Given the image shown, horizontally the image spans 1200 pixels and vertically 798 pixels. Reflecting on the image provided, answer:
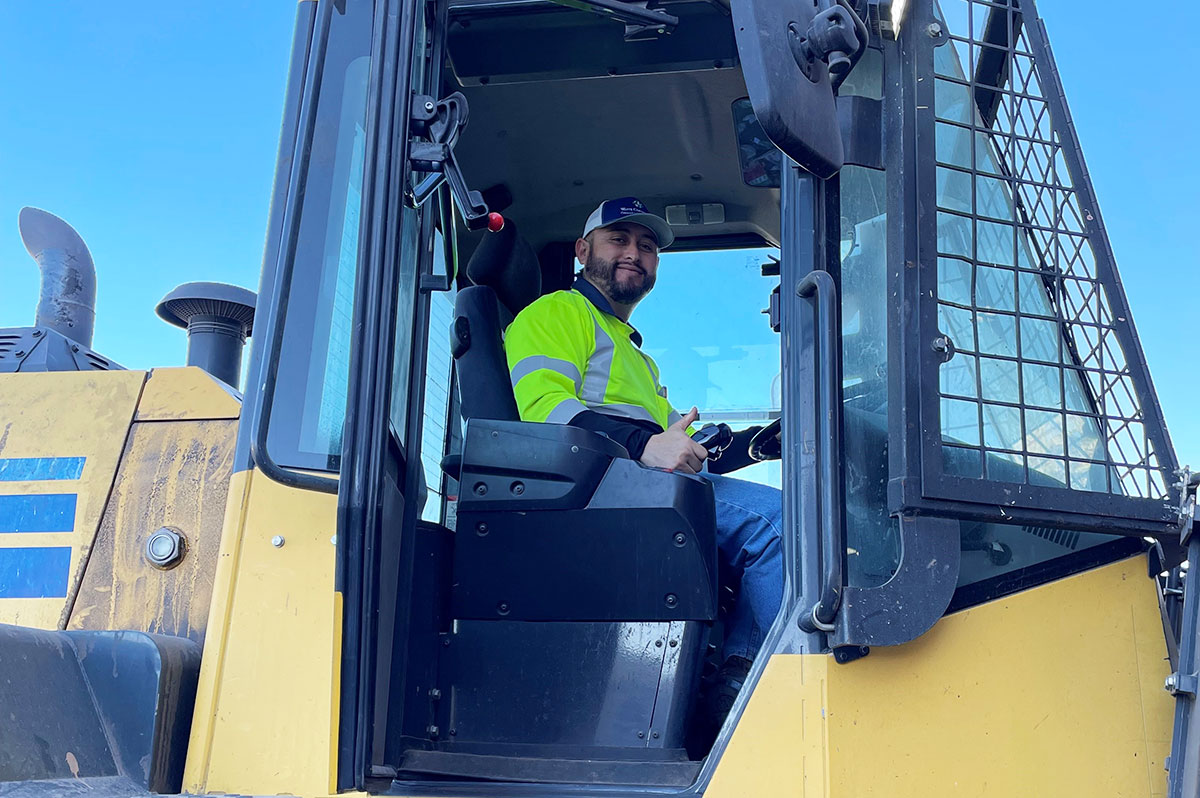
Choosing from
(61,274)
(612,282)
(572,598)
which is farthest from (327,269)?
(61,274)

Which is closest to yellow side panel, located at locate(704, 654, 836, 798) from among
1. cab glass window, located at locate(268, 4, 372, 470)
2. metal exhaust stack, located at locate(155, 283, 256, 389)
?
cab glass window, located at locate(268, 4, 372, 470)

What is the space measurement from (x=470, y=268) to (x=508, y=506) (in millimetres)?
927

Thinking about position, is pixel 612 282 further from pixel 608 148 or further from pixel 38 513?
pixel 38 513

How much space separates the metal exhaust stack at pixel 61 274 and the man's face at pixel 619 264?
134 centimetres

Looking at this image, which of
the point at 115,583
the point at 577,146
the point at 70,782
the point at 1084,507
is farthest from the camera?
the point at 577,146

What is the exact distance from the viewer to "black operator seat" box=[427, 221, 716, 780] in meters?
2.12

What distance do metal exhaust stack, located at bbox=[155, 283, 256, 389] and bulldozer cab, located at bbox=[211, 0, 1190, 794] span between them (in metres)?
0.86

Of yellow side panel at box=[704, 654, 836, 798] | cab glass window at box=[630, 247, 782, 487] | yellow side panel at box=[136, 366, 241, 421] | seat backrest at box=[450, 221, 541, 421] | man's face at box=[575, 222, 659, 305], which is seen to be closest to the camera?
yellow side panel at box=[704, 654, 836, 798]

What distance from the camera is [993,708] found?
178 centimetres

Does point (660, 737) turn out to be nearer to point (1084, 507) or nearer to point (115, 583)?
point (1084, 507)

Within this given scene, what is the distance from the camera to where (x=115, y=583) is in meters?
2.17

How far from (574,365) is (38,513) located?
118 centimetres

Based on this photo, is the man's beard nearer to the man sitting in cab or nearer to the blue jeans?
the man sitting in cab

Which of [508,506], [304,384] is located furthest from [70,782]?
[508,506]
